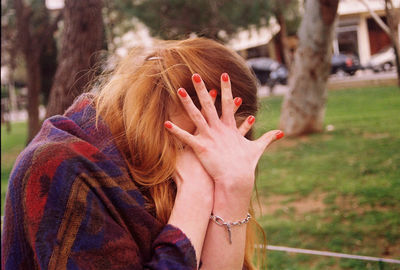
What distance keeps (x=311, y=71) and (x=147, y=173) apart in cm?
772

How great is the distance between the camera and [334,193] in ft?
17.9

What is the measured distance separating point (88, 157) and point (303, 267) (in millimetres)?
2624

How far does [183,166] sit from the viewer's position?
1.54 metres

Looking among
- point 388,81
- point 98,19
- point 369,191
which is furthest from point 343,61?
point 98,19

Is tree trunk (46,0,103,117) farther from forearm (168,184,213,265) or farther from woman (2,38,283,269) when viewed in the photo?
forearm (168,184,213,265)

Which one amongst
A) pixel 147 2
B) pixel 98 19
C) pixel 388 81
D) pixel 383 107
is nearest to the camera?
pixel 98 19

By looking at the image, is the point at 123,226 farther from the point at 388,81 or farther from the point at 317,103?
the point at 388,81

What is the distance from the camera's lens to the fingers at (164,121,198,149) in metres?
1.51

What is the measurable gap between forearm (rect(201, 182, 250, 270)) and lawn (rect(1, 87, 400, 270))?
0.52m

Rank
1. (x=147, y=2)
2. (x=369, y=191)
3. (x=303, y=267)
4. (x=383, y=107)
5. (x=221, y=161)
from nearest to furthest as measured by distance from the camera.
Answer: (x=221, y=161) < (x=303, y=267) < (x=369, y=191) < (x=383, y=107) < (x=147, y=2)

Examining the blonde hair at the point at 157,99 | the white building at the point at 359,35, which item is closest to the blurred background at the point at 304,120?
the blonde hair at the point at 157,99

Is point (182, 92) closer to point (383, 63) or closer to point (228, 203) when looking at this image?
point (228, 203)

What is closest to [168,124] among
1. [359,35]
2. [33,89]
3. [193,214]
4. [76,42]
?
[193,214]

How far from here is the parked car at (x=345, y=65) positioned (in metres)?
26.1
